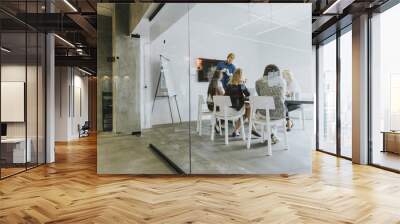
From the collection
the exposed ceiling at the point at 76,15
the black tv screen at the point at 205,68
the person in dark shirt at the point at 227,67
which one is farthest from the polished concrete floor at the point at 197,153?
the exposed ceiling at the point at 76,15

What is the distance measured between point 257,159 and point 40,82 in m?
4.93

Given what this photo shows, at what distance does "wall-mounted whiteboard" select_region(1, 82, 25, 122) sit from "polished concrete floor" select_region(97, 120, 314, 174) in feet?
6.16

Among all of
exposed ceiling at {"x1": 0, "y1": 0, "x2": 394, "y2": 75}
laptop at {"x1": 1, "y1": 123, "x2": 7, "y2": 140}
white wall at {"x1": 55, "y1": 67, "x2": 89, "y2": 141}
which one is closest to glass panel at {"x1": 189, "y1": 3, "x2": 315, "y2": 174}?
exposed ceiling at {"x1": 0, "y1": 0, "x2": 394, "y2": 75}

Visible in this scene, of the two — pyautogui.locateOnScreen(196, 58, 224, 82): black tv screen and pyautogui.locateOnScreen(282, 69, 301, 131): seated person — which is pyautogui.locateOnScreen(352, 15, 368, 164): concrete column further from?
pyautogui.locateOnScreen(196, 58, 224, 82): black tv screen

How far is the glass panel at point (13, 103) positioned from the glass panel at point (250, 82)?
3319 mm

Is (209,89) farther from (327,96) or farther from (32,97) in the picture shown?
(327,96)

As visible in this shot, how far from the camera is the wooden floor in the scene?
3518 mm

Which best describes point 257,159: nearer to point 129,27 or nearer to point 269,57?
point 269,57

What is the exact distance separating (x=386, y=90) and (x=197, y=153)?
4024mm

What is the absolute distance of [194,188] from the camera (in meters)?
4.90

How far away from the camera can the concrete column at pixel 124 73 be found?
5875mm

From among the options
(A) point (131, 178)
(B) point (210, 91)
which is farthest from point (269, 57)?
(A) point (131, 178)

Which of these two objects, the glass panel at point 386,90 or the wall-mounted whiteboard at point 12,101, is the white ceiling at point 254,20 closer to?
the glass panel at point 386,90

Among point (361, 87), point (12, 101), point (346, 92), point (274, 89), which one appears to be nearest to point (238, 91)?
point (274, 89)
